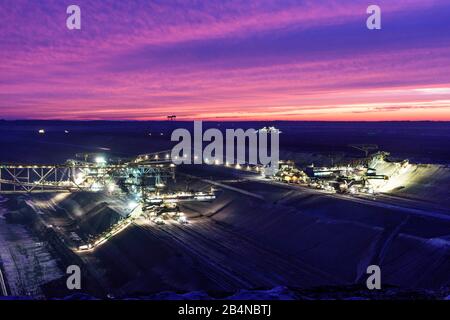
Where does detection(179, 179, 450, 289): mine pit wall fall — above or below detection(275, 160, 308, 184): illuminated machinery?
below

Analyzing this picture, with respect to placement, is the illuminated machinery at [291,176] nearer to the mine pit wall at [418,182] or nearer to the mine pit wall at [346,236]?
the mine pit wall at [418,182]

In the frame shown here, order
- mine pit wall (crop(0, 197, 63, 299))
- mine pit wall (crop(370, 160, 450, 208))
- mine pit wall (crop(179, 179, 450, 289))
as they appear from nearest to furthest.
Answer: mine pit wall (crop(179, 179, 450, 289)) < mine pit wall (crop(0, 197, 63, 299)) < mine pit wall (crop(370, 160, 450, 208))

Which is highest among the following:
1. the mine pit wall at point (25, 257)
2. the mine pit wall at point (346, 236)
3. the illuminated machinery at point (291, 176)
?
the illuminated machinery at point (291, 176)

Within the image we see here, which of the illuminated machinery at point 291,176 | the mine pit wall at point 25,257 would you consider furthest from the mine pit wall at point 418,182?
the mine pit wall at point 25,257

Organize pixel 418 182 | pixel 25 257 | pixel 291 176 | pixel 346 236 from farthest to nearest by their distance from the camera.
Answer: pixel 291 176
pixel 418 182
pixel 25 257
pixel 346 236

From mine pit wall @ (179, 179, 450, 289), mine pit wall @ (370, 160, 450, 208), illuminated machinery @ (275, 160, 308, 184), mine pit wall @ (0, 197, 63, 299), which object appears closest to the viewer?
mine pit wall @ (179, 179, 450, 289)

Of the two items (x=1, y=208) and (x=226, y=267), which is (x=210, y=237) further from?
(x=1, y=208)

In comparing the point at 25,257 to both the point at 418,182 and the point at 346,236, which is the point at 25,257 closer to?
the point at 346,236

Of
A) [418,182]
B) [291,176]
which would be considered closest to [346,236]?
[418,182]

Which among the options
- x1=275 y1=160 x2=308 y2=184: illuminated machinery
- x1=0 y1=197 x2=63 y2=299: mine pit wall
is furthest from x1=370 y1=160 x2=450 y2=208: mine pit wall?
x1=0 y1=197 x2=63 y2=299: mine pit wall

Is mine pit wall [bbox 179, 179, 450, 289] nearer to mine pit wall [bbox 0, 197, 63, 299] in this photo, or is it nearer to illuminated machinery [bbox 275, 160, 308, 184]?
illuminated machinery [bbox 275, 160, 308, 184]
